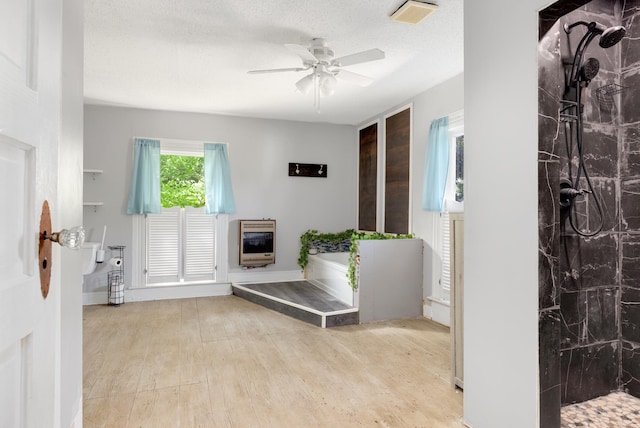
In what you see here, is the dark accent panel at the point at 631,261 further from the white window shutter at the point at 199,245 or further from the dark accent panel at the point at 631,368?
the white window shutter at the point at 199,245

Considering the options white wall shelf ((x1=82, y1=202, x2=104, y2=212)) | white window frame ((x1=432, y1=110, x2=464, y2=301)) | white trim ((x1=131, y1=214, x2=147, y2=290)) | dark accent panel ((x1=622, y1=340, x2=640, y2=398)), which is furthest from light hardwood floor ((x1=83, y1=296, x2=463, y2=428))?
white wall shelf ((x1=82, y1=202, x2=104, y2=212))

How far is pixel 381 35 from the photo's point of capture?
3.14m

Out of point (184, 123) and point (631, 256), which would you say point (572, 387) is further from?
point (184, 123)

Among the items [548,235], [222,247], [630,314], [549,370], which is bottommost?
[549,370]

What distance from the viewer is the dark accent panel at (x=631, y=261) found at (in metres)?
2.25

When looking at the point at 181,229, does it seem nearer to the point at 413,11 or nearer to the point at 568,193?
the point at 413,11

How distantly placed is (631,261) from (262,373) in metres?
2.62

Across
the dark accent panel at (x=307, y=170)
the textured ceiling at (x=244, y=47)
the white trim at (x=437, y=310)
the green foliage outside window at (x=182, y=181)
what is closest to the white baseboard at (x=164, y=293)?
the green foliage outside window at (x=182, y=181)

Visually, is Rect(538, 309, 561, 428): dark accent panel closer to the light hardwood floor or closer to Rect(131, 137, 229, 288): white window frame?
the light hardwood floor

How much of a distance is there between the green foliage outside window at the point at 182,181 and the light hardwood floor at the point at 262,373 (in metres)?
1.90

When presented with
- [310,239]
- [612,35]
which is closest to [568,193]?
[612,35]

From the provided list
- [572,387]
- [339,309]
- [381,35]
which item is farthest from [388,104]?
[572,387]

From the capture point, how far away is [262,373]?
2943 mm

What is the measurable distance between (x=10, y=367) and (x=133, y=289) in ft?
16.6
